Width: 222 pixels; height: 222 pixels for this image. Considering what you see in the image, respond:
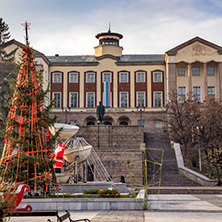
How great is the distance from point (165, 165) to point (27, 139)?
1894 centimetres

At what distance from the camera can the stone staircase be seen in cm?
3048

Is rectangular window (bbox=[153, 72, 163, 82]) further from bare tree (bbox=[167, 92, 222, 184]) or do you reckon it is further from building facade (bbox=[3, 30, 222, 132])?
bare tree (bbox=[167, 92, 222, 184])

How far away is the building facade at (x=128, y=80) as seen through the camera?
54.7m

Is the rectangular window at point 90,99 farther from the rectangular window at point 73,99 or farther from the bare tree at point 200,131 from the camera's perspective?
the bare tree at point 200,131

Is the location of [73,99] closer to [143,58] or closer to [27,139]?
[143,58]

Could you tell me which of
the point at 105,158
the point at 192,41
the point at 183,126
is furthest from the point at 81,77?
the point at 105,158

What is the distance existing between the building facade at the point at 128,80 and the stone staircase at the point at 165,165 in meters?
10.1

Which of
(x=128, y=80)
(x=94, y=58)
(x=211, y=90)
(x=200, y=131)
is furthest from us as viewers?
(x=94, y=58)

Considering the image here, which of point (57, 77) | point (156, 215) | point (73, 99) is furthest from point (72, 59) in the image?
point (156, 215)

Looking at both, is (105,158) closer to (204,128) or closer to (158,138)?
(204,128)

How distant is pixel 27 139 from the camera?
17.1 m

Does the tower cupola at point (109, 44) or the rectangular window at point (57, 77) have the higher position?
the tower cupola at point (109, 44)

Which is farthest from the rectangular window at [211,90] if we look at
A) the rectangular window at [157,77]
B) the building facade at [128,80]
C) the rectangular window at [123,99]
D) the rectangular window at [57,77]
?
the rectangular window at [57,77]

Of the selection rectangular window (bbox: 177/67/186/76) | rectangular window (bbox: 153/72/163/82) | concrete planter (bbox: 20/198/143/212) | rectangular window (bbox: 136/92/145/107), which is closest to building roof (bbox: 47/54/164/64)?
rectangular window (bbox: 153/72/163/82)
